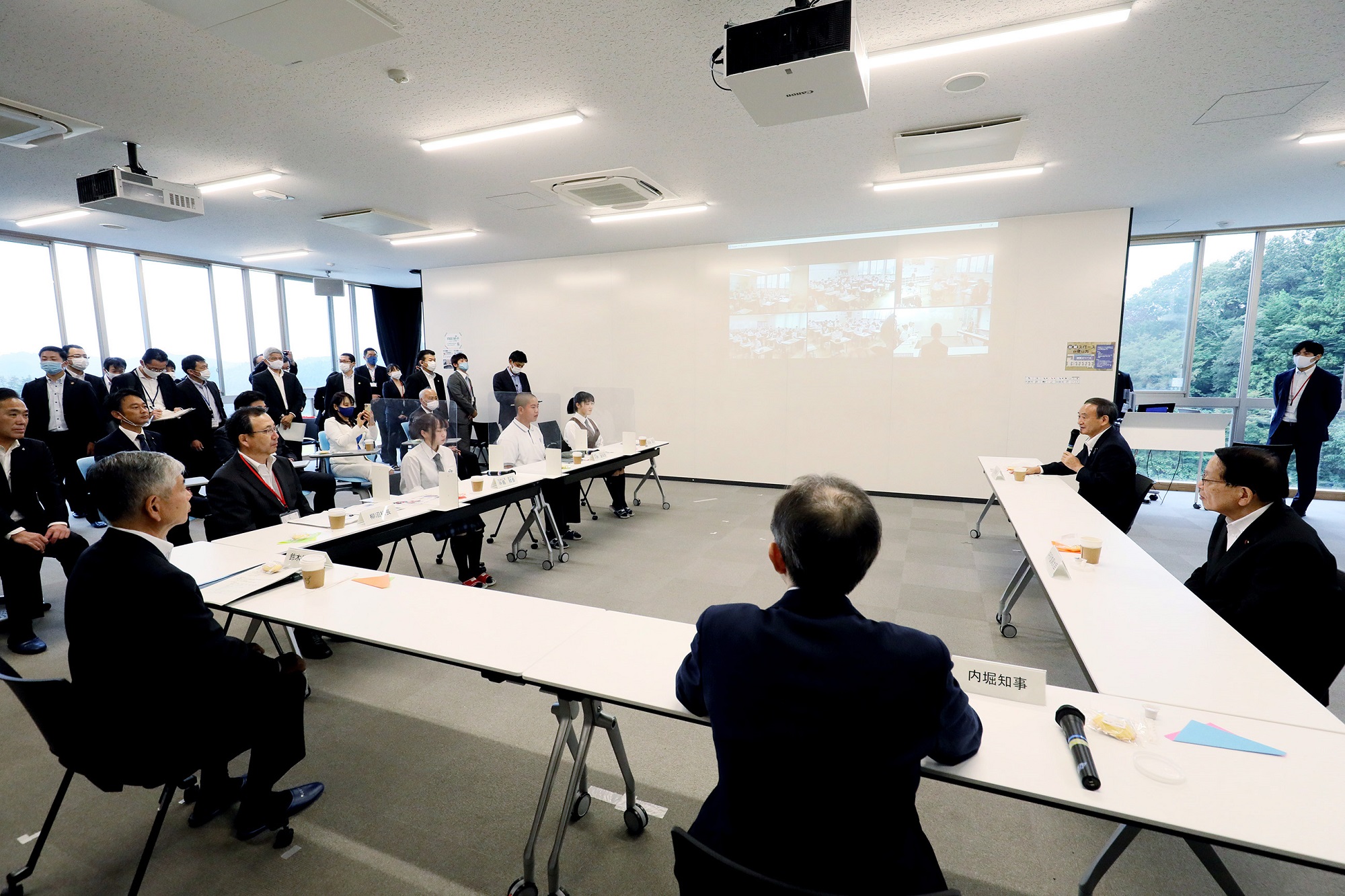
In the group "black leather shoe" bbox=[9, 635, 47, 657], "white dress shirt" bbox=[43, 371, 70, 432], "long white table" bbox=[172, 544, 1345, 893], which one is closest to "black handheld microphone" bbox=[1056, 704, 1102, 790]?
"long white table" bbox=[172, 544, 1345, 893]

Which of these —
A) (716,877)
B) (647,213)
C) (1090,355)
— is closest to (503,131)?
(647,213)

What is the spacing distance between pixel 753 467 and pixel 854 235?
2.90 metres

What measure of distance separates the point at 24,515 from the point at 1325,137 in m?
8.04

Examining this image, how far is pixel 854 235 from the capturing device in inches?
253

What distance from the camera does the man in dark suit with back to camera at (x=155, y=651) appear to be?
1.49m

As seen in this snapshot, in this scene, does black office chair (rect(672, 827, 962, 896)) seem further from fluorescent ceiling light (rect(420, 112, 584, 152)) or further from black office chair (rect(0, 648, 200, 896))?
fluorescent ceiling light (rect(420, 112, 584, 152))

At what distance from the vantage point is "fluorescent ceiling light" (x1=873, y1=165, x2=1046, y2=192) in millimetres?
4383

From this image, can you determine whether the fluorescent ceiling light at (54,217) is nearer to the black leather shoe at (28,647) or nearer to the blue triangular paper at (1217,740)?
the black leather shoe at (28,647)

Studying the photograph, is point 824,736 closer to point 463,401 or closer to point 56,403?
point 463,401

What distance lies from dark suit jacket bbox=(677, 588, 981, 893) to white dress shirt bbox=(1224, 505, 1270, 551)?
1.76m

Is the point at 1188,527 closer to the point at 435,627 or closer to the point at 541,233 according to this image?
the point at 435,627

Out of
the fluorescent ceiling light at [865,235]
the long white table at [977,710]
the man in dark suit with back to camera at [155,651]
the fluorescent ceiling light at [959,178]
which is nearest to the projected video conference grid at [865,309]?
the fluorescent ceiling light at [865,235]

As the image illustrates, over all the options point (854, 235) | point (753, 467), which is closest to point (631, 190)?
point (854, 235)

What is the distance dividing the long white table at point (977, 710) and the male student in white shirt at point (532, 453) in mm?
2681
